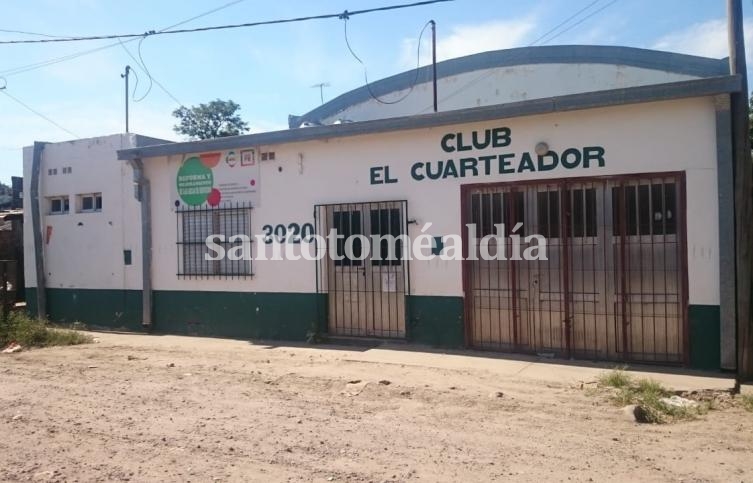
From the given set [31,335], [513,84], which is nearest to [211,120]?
[513,84]

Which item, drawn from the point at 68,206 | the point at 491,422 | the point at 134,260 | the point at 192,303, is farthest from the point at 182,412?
the point at 68,206

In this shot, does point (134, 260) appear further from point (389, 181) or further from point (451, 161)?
point (451, 161)

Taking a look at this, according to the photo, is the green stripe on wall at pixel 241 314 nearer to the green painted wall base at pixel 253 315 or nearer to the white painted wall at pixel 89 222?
Result: the green painted wall base at pixel 253 315

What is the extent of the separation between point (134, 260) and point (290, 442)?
7886 millimetres

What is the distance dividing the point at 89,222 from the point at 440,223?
24.3ft

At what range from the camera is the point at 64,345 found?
10430 millimetres

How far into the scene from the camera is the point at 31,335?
10.4 m

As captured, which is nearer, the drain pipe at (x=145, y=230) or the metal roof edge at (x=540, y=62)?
the drain pipe at (x=145, y=230)

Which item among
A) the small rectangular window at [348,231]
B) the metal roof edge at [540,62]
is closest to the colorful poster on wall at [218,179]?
the small rectangular window at [348,231]

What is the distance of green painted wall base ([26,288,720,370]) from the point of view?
749cm

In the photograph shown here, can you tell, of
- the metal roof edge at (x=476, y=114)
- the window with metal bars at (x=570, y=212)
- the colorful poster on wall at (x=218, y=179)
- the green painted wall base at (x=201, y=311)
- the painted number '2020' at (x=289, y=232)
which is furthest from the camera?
the colorful poster on wall at (x=218, y=179)

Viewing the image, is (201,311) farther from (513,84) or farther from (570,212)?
(513,84)

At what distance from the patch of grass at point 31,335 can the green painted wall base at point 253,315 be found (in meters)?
1.43

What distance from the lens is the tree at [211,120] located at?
41.2 metres
